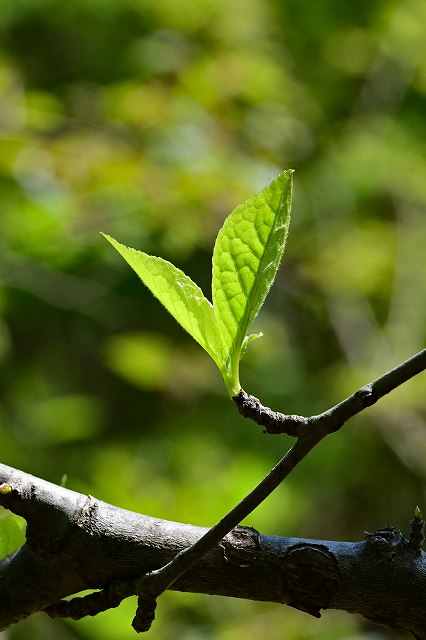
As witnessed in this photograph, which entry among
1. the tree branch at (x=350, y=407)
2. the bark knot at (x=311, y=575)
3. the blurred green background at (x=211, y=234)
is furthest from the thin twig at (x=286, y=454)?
the blurred green background at (x=211, y=234)

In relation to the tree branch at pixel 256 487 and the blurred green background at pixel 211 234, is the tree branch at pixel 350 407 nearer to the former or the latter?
the tree branch at pixel 256 487

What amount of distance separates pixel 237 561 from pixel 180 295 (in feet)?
0.79

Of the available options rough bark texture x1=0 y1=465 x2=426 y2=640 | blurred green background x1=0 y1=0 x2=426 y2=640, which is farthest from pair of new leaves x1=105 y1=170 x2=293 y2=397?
blurred green background x1=0 y1=0 x2=426 y2=640

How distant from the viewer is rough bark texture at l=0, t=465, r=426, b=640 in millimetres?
705

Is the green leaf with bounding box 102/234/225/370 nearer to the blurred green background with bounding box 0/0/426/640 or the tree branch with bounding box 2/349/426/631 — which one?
the tree branch with bounding box 2/349/426/631

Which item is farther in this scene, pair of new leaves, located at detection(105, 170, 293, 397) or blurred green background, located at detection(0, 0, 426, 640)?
blurred green background, located at detection(0, 0, 426, 640)

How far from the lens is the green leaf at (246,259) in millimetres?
688

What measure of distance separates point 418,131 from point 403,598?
3.05m

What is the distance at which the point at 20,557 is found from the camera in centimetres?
77

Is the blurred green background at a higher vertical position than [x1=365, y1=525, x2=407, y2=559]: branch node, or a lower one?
higher

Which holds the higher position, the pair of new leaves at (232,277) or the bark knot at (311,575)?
the pair of new leaves at (232,277)

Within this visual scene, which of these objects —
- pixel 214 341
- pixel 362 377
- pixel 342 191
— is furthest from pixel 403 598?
pixel 342 191

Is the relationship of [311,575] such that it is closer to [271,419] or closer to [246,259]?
[271,419]

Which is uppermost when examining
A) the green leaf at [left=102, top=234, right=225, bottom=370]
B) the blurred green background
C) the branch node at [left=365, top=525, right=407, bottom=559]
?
the blurred green background
